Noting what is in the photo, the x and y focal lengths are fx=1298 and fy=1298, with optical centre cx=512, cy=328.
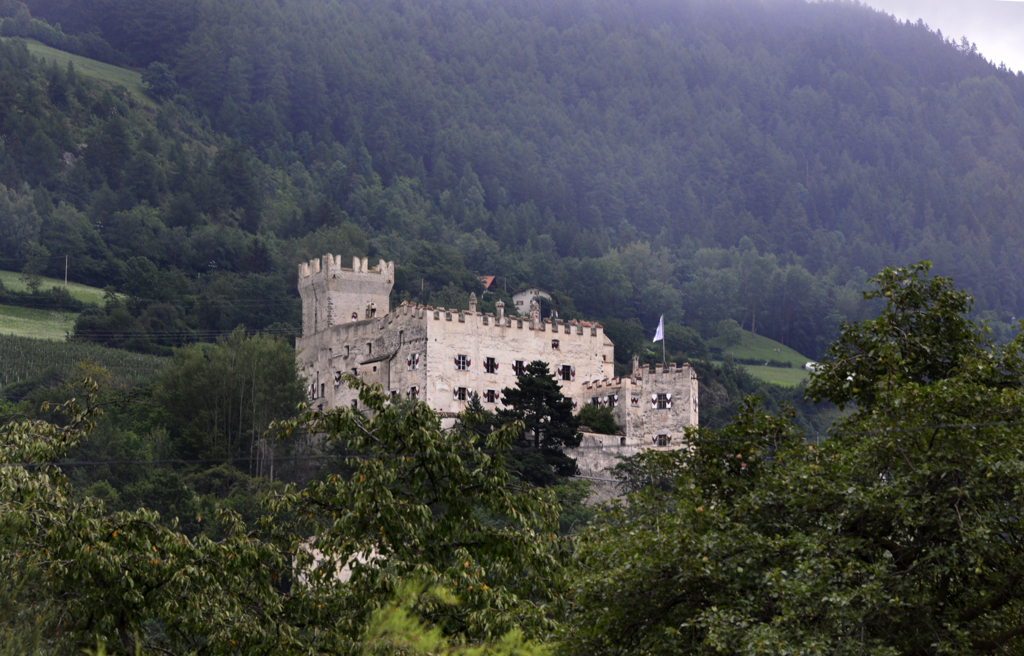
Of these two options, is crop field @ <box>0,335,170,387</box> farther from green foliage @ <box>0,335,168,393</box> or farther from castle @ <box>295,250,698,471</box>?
castle @ <box>295,250,698,471</box>

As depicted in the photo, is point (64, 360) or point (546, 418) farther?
point (64, 360)

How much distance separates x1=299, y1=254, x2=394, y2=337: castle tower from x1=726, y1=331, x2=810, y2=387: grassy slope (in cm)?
5446

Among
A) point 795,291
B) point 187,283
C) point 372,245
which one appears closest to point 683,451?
point 187,283

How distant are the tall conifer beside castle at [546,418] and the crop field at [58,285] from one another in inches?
2253

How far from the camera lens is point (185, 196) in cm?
14075

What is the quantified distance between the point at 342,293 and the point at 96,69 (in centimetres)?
11986

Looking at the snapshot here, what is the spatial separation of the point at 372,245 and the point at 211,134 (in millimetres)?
50808

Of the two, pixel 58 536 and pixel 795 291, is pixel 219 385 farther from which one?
pixel 795 291

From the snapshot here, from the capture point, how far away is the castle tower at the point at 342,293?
75750 mm

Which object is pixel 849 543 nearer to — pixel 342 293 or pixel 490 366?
pixel 490 366

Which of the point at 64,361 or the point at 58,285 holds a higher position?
the point at 58,285

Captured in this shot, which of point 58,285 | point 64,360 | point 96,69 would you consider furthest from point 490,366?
point 96,69

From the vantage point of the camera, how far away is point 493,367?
216ft

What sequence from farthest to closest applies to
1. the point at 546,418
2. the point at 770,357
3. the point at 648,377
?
the point at 770,357, the point at 648,377, the point at 546,418
